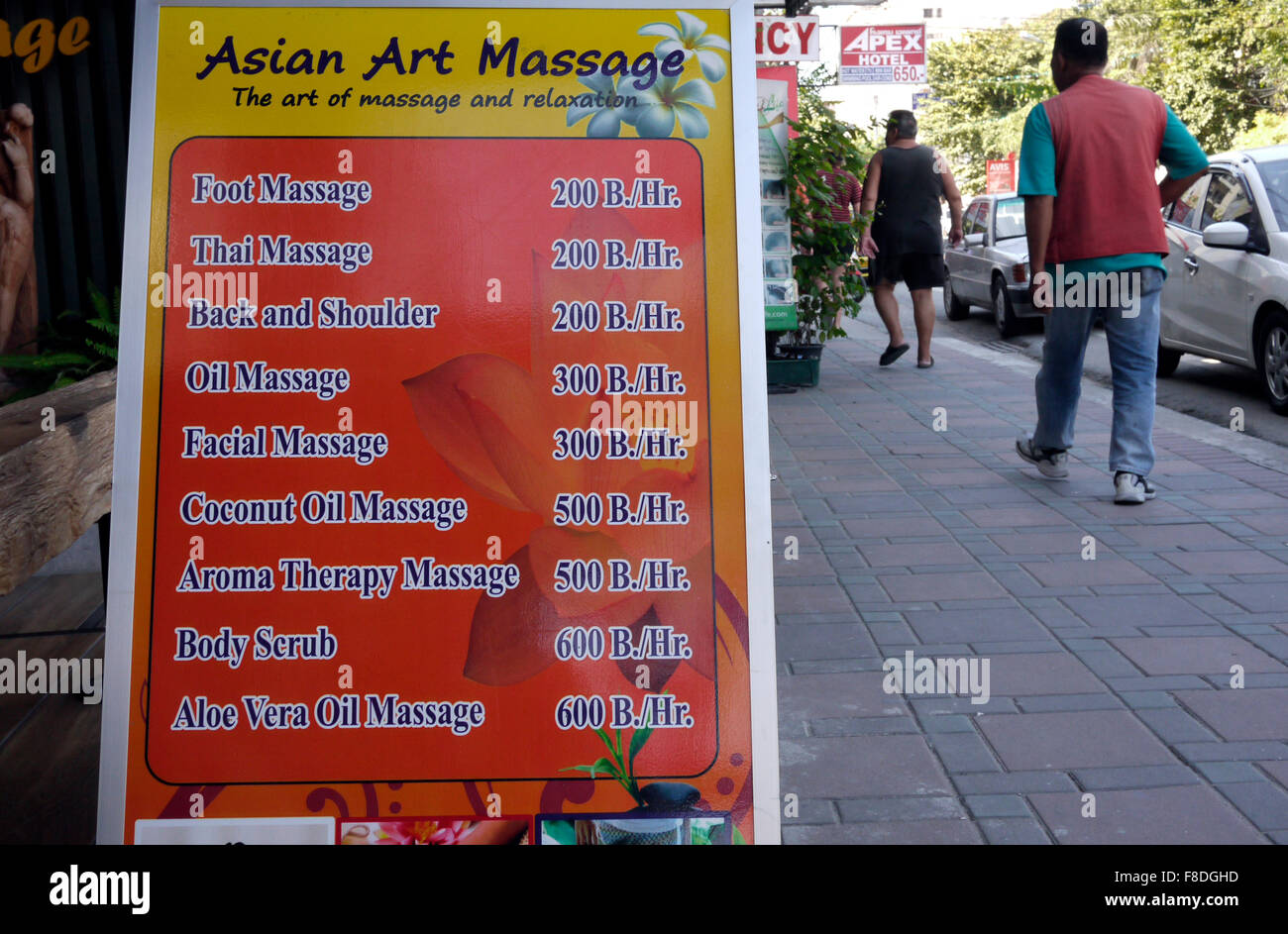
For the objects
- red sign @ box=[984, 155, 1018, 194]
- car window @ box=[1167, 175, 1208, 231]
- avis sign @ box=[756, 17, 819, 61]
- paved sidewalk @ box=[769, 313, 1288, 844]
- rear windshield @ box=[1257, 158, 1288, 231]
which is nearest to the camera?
paved sidewalk @ box=[769, 313, 1288, 844]

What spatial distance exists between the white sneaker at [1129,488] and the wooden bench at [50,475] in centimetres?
445

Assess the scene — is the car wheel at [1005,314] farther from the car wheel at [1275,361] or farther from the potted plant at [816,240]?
the car wheel at [1275,361]

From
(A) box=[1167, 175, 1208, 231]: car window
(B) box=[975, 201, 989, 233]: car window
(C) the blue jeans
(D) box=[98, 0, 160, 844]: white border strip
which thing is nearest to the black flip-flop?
(A) box=[1167, 175, 1208, 231]: car window

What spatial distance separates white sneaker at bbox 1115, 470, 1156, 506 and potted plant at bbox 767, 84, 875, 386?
→ 3662 millimetres

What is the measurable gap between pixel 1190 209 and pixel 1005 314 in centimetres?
449

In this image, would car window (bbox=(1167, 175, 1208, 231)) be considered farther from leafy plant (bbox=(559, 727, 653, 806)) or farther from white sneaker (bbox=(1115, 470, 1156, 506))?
leafy plant (bbox=(559, 727, 653, 806))

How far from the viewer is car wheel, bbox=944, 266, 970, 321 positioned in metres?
16.4

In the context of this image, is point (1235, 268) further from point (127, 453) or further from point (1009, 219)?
point (127, 453)

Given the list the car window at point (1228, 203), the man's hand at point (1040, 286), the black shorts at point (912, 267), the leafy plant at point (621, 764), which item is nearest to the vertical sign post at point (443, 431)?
the leafy plant at point (621, 764)

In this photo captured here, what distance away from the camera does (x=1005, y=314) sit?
46.9ft

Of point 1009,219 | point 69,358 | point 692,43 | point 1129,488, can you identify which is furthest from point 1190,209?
point 692,43

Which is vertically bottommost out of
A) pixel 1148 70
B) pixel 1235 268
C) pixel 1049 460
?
pixel 1049 460

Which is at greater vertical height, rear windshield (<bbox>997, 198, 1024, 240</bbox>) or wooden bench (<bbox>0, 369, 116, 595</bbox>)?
rear windshield (<bbox>997, 198, 1024, 240</bbox>)
